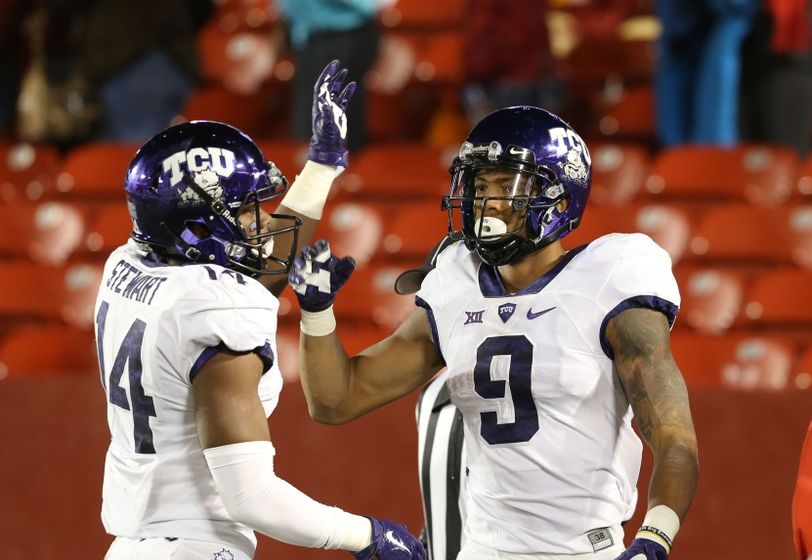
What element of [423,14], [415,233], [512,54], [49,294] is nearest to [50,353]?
[49,294]

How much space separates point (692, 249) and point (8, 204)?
10.0 feet

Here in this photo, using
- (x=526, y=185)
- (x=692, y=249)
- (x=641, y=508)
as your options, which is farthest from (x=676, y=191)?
(x=526, y=185)

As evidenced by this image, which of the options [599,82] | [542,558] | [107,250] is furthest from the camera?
[599,82]

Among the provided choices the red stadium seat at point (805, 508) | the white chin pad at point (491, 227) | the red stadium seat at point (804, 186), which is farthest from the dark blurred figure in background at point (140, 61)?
the red stadium seat at point (805, 508)

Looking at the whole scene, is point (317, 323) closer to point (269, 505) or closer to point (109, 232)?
point (269, 505)

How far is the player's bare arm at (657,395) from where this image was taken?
266 centimetres

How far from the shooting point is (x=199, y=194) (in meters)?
2.76

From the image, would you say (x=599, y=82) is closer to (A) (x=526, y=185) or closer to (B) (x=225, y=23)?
(B) (x=225, y=23)

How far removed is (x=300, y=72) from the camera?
6.36m

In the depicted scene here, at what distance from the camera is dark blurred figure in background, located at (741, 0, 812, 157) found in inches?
239

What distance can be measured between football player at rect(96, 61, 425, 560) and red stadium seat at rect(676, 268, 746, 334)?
9.45ft

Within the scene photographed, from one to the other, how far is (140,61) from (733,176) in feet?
9.18

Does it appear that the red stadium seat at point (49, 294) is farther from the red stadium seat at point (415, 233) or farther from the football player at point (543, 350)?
the football player at point (543, 350)

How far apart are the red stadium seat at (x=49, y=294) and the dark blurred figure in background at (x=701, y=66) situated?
2.69 m
